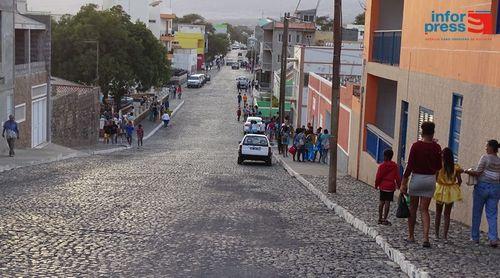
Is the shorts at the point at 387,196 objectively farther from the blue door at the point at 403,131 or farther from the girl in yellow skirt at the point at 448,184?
the blue door at the point at 403,131

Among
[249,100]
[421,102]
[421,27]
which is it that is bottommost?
[249,100]

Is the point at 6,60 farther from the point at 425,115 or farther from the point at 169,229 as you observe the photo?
the point at 169,229

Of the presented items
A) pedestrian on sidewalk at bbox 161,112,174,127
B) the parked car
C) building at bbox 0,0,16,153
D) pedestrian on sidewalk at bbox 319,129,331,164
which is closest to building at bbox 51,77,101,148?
building at bbox 0,0,16,153

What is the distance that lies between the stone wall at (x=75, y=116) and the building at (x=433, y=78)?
62.8ft

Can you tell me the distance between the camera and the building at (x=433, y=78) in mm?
12195

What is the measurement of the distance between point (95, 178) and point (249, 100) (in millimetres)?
71445

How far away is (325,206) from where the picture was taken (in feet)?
54.9

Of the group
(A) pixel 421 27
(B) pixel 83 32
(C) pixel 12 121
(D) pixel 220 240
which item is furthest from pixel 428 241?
(B) pixel 83 32

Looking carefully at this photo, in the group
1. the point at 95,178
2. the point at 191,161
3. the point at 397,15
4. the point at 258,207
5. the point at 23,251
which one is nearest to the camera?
the point at 23,251

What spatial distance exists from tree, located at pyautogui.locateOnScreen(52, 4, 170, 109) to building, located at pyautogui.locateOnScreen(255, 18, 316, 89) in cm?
3616

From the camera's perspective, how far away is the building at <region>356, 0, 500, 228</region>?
1220 centimetres

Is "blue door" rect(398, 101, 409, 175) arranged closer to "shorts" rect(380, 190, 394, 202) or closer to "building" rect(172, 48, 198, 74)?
"shorts" rect(380, 190, 394, 202)

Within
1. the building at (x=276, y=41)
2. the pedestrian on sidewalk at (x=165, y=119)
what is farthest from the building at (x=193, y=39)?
the pedestrian on sidewalk at (x=165, y=119)

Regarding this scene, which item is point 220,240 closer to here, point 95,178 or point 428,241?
point 428,241
